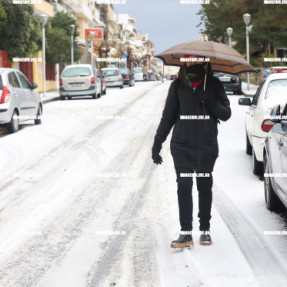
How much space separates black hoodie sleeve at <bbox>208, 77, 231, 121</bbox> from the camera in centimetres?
565

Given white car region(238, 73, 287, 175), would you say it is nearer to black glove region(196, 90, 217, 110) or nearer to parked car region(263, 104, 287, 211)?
parked car region(263, 104, 287, 211)

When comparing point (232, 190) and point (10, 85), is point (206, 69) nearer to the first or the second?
point (232, 190)

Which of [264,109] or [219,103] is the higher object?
[219,103]

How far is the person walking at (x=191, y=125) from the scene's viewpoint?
565 cm

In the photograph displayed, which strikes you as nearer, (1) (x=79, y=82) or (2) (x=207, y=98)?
(2) (x=207, y=98)

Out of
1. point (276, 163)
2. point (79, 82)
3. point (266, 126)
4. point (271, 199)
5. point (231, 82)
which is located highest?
point (79, 82)

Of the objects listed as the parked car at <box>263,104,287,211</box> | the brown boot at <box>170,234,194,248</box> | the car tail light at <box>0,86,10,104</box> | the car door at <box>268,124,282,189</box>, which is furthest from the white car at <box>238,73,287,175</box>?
the car tail light at <box>0,86,10,104</box>

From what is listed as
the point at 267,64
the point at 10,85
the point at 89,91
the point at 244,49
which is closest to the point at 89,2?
the point at 244,49

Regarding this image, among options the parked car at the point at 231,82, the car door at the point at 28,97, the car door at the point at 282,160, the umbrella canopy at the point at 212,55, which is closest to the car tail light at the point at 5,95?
the car door at the point at 28,97

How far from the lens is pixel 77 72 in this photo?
31641 millimetres

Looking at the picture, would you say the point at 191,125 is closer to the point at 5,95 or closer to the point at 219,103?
the point at 219,103

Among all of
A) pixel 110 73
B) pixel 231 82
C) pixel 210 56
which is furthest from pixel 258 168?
pixel 110 73

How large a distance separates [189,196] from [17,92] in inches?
450

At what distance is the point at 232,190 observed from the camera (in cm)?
867
